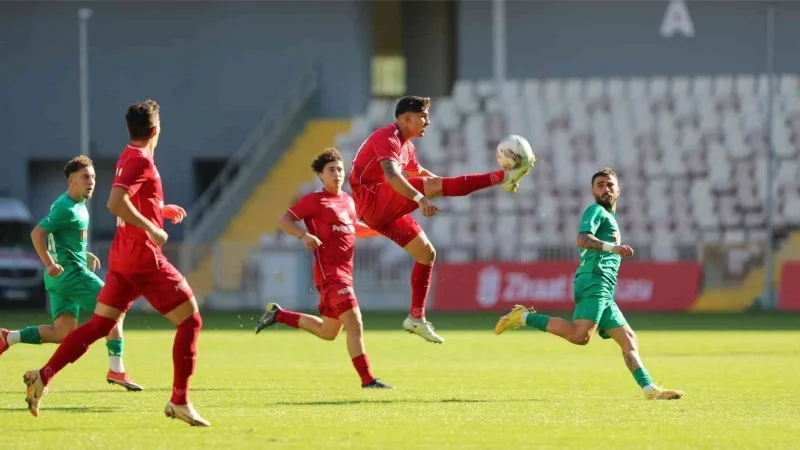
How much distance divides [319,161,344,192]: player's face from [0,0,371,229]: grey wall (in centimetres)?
2385

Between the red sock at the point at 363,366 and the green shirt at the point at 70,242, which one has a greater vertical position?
the green shirt at the point at 70,242

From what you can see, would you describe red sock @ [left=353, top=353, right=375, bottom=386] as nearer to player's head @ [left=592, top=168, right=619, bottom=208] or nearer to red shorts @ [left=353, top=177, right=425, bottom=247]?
red shorts @ [left=353, top=177, right=425, bottom=247]

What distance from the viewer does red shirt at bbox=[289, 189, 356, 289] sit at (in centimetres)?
1318

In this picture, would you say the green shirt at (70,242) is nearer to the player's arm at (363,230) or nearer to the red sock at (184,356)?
the player's arm at (363,230)

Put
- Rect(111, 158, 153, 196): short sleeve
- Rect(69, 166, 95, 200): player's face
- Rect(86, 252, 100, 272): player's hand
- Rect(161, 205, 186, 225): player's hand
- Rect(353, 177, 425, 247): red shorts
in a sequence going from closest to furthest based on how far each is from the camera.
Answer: Rect(111, 158, 153, 196): short sleeve, Rect(161, 205, 186, 225): player's hand, Rect(69, 166, 95, 200): player's face, Rect(86, 252, 100, 272): player's hand, Rect(353, 177, 425, 247): red shorts

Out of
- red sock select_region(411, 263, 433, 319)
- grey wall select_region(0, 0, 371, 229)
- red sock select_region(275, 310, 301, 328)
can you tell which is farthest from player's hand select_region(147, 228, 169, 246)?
Answer: grey wall select_region(0, 0, 371, 229)

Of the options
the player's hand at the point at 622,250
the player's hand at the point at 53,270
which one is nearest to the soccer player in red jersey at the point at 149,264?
the player's hand at the point at 53,270

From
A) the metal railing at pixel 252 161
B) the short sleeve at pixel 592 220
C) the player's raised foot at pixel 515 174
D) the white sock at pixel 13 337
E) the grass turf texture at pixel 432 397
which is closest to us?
the grass turf texture at pixel 432 397

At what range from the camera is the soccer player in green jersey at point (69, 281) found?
12766mm

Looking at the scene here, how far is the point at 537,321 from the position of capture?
1290 cm

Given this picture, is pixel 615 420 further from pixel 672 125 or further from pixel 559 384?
pixel 672 125

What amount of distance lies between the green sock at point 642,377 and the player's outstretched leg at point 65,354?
4338 mm

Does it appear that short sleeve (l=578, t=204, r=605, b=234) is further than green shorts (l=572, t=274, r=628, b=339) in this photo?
No

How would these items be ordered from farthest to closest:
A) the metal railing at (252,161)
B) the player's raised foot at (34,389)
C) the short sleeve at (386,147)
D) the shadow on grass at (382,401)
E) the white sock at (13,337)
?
the metal railing at (252,161) < the short sleeve at (386,147) < the white sock at (13,337) < the shadow on grass at (382,401) < the player's raised foot at (34,389)
